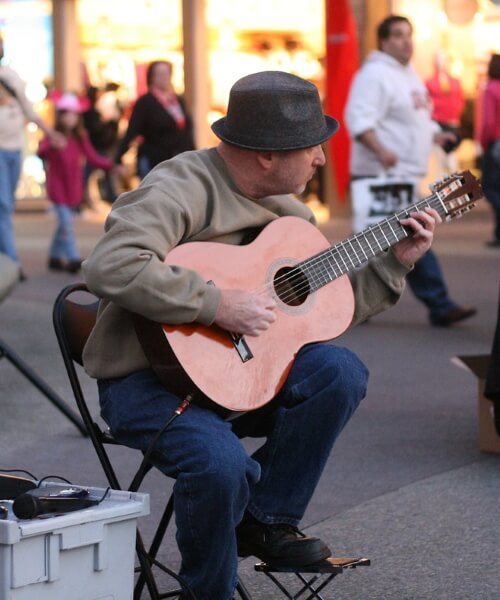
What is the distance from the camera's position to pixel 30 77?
21.8 m

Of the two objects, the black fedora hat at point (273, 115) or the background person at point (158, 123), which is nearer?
the black fedora hat at point (273, 115)

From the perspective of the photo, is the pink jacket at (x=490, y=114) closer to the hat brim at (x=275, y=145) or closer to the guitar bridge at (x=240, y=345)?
the hat brim at (x=275, y=145)

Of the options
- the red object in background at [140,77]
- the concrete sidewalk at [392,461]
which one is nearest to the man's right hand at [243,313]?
the concrete sidewalk at [392,461]

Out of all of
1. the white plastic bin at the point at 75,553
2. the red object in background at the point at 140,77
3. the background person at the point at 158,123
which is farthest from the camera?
→ the red object in background at the point at 140,77

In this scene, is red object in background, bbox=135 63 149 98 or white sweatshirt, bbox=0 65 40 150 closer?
white sweatshirt, bbox=0 65 40 150

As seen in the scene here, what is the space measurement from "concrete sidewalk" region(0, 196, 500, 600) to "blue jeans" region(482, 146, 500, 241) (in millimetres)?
4011

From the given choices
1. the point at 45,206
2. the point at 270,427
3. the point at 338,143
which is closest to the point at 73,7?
the point at 45,206

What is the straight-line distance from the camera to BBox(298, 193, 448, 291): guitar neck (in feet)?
12.8

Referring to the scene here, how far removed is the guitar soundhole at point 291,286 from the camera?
386cm

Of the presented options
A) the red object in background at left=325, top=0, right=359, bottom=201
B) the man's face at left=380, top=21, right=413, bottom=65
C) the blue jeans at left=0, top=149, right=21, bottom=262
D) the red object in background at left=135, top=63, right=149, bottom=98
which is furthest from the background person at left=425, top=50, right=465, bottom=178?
the man's face at left=380, top=21, right=413, bottom=65

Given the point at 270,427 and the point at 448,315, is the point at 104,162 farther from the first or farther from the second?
the point at 270,427

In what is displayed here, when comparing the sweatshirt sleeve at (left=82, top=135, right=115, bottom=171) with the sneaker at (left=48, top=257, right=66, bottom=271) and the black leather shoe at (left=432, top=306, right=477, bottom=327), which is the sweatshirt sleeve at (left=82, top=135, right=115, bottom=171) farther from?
the black leather shoe at (left=432, top=306, right=477, bottom=327)

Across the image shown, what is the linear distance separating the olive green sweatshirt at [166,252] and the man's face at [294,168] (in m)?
0.10

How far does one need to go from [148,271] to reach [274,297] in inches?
16.6
